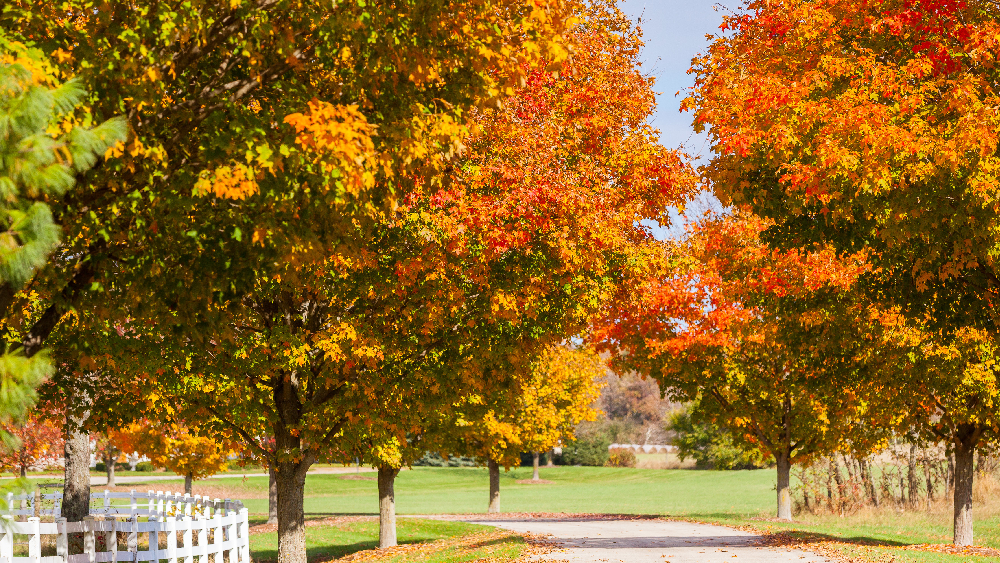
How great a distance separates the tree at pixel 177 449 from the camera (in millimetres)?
22766

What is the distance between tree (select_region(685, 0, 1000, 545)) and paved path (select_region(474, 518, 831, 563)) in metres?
6.31

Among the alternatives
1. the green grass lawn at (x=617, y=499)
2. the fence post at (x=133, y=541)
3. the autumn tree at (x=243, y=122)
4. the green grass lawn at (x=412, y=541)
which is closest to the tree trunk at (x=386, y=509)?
the green grass lawn at (x=412, y=541)

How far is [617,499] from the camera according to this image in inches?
1949

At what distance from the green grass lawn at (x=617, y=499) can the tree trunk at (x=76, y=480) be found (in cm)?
736

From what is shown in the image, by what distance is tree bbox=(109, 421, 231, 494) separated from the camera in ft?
74.7

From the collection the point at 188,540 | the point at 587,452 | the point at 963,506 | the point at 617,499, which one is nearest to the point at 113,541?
the point at 188,540

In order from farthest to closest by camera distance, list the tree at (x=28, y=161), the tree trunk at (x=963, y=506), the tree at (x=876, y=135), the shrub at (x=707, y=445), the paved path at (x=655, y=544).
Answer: the shrub at (x=707, y=445) < the tree trunk at (x=963, y=506) < the paved path at (x=655, y=544) < the tree at (x=876, y=135) < the tree at (x=28, y=161)

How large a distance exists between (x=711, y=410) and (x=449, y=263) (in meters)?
16.2

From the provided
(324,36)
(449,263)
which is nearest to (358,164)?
(324,36)

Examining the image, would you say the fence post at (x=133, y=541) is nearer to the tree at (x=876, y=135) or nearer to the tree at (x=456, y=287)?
the tree at (x=456, y=287)

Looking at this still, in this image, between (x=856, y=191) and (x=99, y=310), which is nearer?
(x=99, y=310)

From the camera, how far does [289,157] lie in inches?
226

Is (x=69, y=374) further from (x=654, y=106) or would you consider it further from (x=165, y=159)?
(x=654, y=106)

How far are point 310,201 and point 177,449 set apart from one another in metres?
22.7
